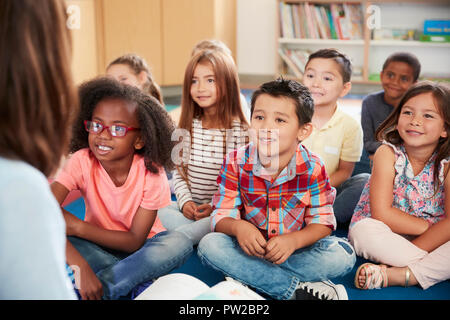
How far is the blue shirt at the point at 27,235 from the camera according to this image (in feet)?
1.72

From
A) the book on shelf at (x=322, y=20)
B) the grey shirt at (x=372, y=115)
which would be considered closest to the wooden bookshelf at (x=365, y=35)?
the book on shelf at (x=322, y=20)

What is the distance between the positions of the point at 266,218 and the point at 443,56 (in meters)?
2.80

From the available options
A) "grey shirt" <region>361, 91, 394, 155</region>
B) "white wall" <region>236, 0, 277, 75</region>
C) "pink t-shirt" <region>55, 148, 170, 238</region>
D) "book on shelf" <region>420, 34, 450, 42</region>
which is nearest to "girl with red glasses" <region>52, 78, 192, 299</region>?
"pink t-shirt" <region>55, 148, 170, 238</region>

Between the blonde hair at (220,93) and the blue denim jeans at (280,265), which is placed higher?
the blonde hair at (220,93)

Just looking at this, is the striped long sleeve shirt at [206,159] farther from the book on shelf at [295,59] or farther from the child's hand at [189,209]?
the book on shelf at [295,59]

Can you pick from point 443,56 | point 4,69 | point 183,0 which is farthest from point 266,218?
point 443,56

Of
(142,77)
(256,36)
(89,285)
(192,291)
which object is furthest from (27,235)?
(256,36)

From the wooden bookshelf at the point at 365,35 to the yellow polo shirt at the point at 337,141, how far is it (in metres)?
1.93

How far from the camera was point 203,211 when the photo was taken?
4.97 ft

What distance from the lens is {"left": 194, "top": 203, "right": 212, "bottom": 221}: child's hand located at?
1.49 m

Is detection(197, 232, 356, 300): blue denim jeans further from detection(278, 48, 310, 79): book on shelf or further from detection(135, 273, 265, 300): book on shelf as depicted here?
detection(278, 48, 310, 79): book on shelf

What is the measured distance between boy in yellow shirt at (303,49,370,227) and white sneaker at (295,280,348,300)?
17.7 inches

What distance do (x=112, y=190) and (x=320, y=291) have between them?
0.58 m
